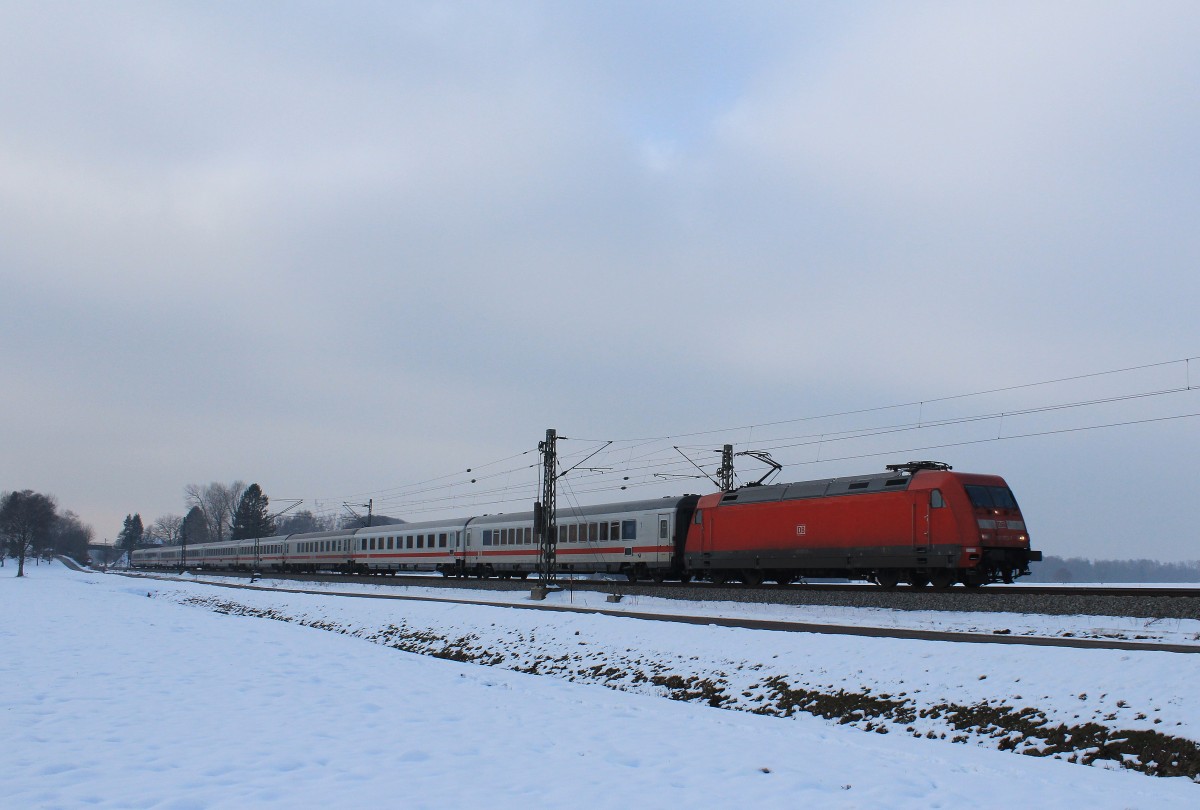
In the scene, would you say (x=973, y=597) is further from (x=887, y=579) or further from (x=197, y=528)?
(x=197, y=528)

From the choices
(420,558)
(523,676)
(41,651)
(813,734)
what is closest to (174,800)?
(813,734)

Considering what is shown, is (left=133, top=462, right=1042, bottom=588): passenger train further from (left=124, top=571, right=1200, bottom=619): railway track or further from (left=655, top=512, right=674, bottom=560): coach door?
(left=124, top=571, right=1200, bottom=619): railway track

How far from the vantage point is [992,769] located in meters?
10.2

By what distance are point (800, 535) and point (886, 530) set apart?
3.56 m

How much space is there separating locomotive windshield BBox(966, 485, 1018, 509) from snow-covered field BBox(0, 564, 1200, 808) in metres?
6.03

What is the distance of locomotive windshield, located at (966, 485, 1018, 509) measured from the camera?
26.5 meters

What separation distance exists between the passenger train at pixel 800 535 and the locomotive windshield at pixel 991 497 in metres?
Result: 0.04

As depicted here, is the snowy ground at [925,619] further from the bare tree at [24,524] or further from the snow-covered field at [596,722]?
the bare tree at [24,524]

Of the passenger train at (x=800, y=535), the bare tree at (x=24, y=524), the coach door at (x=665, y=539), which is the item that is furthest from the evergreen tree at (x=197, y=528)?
the coach door at (x=665, y=539)

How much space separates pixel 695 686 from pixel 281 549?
6782 cm

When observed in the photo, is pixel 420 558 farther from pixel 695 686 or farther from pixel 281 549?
pixel 695 686

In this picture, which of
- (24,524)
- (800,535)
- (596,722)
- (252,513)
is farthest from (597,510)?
(252,513)

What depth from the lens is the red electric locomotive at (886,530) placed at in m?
26.3

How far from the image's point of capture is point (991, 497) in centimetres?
2712
